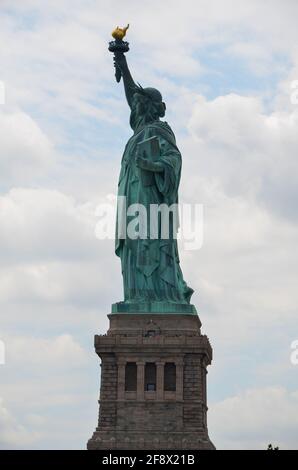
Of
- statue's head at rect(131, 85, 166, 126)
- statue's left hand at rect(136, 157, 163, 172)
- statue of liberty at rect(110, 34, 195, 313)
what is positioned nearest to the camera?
statue of liberty at rect(110, 34, 195, 313)

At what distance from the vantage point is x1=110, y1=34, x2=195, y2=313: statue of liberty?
69500mm

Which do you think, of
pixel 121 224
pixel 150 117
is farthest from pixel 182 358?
pixel 150 117

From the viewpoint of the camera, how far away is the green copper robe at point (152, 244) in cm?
6962

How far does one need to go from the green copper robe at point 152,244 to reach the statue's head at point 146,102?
50 cm

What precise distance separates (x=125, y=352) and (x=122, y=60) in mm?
13973

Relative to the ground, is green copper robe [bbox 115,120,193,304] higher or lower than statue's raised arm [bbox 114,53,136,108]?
lower

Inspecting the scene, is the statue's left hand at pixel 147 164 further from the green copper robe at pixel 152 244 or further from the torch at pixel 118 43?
the torch at pixel 118 43

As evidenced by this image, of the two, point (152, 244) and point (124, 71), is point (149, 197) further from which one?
point (124, 71)

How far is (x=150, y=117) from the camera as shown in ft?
237

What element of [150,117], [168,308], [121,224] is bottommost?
[168,308]

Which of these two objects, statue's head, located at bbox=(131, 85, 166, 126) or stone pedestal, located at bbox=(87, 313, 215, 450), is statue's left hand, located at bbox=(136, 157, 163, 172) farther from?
stone pedestal, located at bbox=(87, 313, 215, 450)

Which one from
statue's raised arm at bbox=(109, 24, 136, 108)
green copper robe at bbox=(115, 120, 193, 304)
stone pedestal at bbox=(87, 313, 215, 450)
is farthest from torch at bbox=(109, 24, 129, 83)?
stone pedestal at bbox=(87, 313, 215, 450)
